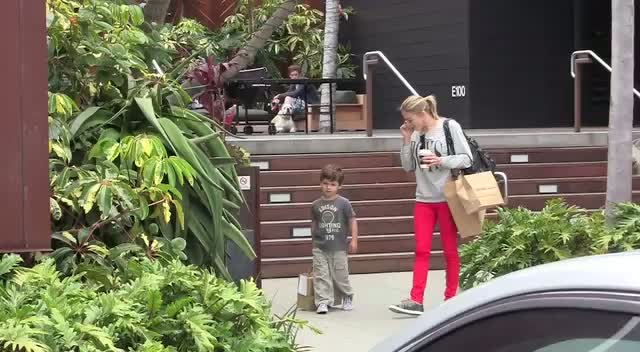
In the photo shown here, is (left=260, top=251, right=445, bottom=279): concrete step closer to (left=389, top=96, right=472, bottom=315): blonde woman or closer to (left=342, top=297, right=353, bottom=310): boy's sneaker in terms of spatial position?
(left=342, top=297, right=353, bottom=310): boy's sneaker

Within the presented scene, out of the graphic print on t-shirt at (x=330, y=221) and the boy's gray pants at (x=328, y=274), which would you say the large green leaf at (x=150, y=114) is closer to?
the graphic print on t-shirt at (x=330, y=221)

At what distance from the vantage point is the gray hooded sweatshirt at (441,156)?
27.6ft

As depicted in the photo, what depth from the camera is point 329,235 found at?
885 cm

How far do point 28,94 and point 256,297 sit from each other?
1249 millimetres

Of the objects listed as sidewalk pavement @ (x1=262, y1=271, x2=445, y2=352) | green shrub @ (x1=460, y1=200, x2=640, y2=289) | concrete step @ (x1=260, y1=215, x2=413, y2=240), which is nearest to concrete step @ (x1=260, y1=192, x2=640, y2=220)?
concrete step @ (x1=260, y1=215, x2=413, y2=240)

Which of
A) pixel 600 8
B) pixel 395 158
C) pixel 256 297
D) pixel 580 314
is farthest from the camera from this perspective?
pixel 600 8

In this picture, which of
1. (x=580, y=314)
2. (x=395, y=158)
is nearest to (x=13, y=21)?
(x=580, y=314)

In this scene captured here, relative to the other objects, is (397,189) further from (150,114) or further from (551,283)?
(551,283)

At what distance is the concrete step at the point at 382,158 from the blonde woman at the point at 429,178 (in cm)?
406

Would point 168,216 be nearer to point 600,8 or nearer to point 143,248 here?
point 143,248

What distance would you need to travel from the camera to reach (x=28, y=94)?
182 inches

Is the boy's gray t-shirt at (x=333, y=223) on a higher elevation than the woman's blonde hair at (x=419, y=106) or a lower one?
lower

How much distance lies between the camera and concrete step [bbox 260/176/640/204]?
1210 centimetres

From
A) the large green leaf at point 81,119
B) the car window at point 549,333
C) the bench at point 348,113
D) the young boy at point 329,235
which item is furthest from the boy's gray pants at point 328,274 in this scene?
the bench at point 348,113
